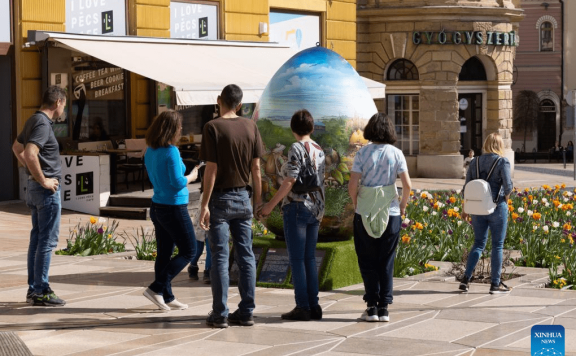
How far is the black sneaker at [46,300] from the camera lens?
969 cm

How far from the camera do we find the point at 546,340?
189 inches

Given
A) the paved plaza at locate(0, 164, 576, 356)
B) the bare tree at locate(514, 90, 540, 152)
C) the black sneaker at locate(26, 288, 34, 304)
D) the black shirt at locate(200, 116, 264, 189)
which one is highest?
the bare tree at locate(514, 90, 540, 152)

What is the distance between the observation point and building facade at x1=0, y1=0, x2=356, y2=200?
2016 centimetres

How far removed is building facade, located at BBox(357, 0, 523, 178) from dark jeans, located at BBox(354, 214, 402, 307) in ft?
85.4

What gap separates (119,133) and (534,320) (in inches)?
605

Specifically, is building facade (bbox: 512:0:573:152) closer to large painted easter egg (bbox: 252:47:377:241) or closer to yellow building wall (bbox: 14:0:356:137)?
yellow building wall (bbox: 14:0:356:137)

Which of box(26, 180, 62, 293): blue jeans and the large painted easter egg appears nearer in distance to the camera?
→ box(26, 180, 62, 293): blue jeans

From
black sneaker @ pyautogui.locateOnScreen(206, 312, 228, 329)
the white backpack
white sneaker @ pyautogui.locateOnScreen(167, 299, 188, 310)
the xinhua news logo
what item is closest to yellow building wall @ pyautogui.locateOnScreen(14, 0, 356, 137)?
white sneaker @ pyautogui.locateOnScreen(167, 299, 188, 310)

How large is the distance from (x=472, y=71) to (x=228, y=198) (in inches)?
1132

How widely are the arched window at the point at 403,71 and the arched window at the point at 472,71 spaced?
1642 millimetres

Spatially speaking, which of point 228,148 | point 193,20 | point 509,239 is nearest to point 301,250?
point 228,148

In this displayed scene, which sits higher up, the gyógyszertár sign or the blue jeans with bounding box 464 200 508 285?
the gyógyszertár sign

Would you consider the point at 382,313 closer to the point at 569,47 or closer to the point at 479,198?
the point at 479,198

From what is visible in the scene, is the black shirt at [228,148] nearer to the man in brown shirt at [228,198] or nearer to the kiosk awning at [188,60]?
the man in brown shirt at [228,198]
